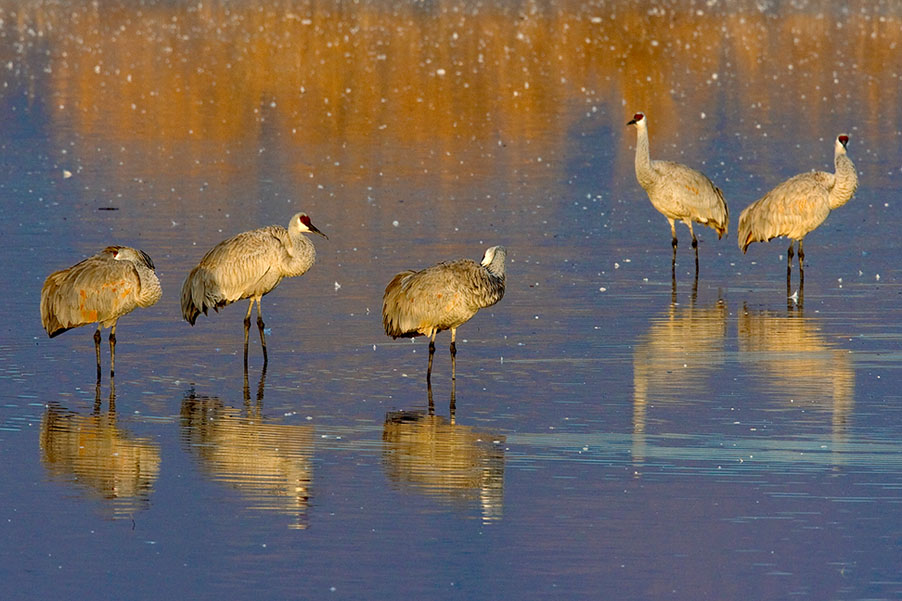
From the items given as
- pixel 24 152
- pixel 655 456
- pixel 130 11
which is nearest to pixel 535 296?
pixel 655 456

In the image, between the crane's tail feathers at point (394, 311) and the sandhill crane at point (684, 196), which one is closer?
the crane's tail feathers at point (394, 311)

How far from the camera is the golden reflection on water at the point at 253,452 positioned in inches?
391

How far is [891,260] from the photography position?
19.6 m

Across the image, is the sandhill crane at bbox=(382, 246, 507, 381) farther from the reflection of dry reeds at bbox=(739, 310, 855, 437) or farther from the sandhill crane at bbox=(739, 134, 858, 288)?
the sandhill crane at bbox=(739, 134, 858, 288)

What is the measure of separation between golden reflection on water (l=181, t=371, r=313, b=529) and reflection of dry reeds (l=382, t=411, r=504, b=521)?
0.54m

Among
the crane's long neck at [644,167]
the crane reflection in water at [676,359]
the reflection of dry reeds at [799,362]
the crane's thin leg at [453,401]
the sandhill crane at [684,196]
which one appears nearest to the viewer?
the crane's thin leg at [453,401]

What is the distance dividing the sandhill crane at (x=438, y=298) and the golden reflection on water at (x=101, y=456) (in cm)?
227

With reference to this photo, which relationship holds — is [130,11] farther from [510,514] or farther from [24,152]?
[510,514]

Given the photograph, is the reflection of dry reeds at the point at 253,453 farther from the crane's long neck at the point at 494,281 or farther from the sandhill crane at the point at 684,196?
the sandhill crane at the point at 684,196

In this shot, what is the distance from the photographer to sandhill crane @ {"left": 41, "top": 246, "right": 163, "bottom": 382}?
44.1 feet

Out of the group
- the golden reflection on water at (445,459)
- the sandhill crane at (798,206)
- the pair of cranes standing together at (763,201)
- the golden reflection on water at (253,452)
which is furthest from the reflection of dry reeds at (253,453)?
the sandhill crane at (798,206)

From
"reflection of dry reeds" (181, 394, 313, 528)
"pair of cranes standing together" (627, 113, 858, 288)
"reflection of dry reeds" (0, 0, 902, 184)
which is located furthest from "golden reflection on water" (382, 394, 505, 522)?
"reflection of dry reeds" (0, 0, 902, 184)

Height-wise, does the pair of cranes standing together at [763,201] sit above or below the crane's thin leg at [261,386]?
above

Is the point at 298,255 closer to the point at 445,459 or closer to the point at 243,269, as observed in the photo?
the point at 243,269
